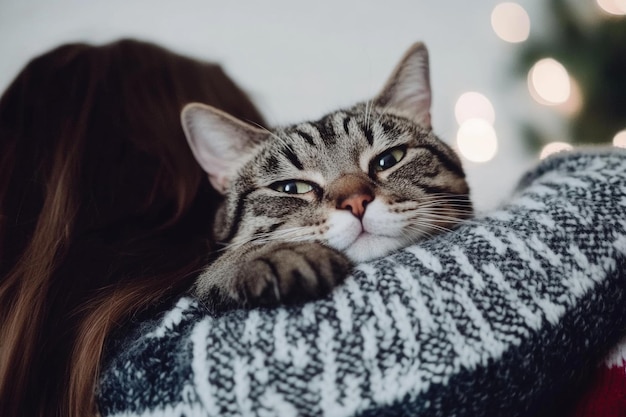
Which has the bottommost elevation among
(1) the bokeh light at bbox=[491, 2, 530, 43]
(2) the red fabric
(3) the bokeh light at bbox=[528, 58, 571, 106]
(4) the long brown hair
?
(2) the red fabric

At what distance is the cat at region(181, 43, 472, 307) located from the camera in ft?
1.82

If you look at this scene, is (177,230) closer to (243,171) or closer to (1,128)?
(243,171)

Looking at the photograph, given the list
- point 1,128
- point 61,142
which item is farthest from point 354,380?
point 1,128

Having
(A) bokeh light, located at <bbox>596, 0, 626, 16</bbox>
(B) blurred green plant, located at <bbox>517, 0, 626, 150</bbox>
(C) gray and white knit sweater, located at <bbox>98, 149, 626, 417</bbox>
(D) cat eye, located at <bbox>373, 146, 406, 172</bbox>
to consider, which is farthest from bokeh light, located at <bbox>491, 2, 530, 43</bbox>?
(C) gray and white knit sweater, located at <bbox>98, 149, 626, 417</bbox>

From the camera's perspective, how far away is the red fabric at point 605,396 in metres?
0.53

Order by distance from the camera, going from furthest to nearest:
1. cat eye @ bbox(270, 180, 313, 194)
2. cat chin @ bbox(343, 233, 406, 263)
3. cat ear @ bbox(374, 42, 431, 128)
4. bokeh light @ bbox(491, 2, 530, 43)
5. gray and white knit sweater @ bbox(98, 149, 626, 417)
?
bokeh light @ bbox(491, 2, 530, 43)
cat ear @ bbox(374, 42, 431, 128)
cat eye @ bbox(270, 180, 313, 194)
cat chin @ bbox(343, 233, 406, 263)
gray and white knit sweater @ bbox(98, 149, 626, 417)

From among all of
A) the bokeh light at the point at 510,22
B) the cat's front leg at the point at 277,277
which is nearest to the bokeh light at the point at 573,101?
the bokeh light at the point at 510,22

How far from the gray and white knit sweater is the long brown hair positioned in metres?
0.12

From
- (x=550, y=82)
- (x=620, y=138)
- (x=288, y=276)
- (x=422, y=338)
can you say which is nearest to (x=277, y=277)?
(x=288, y=276)

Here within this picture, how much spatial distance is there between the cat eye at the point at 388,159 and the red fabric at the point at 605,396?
0.46m

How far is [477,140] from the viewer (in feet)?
6.53

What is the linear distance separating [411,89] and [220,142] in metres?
0.46

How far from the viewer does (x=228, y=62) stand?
6.05ft

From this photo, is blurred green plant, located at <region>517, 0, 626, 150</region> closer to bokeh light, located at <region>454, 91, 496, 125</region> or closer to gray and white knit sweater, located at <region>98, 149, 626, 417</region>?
bokeh light, located at <region>454, 91, 496, 125</region>
